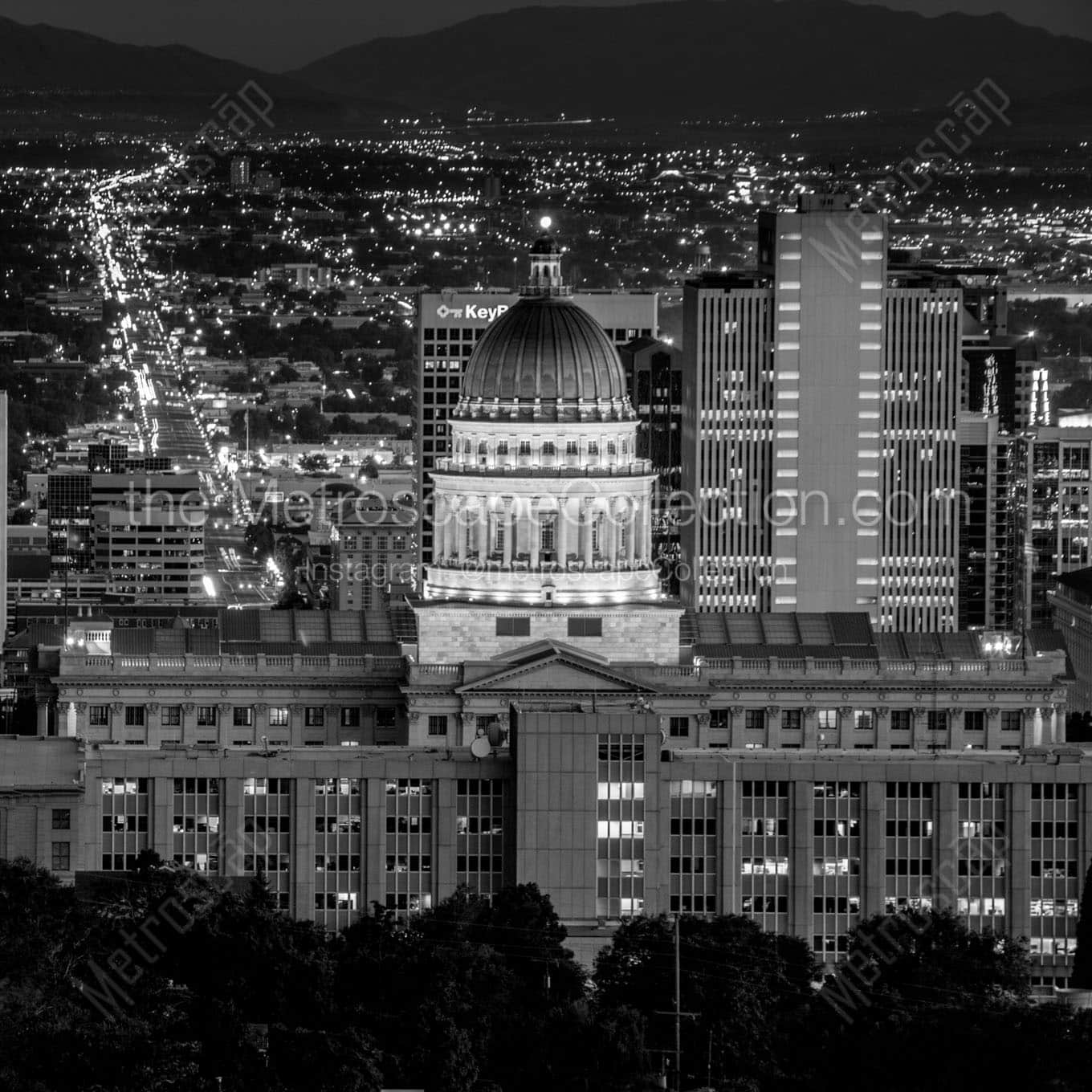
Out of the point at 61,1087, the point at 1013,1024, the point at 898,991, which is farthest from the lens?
the point at 898,991

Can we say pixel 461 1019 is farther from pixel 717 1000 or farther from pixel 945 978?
pixel 945 978

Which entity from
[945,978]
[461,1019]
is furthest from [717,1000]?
[461,1019]

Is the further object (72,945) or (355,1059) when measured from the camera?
(72,945)

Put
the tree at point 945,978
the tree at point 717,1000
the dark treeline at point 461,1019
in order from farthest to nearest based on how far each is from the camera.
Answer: the tree at point 945,978, the tree at point 717,1000, the dark treeline at point 461,1019

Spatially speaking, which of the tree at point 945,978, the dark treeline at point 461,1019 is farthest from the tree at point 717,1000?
the tree at point 945,978

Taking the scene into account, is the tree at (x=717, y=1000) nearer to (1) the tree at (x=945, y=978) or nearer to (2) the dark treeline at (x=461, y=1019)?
(2) the dark treeline at (x=461, y=1019)

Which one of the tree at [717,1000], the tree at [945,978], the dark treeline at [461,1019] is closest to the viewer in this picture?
the dark treeline at [461,1019]

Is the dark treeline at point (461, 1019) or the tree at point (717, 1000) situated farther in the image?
the tree at point (717, 1000)

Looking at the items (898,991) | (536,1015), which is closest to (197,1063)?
(536,1015)

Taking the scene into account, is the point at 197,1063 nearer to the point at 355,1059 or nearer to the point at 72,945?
the point at 355,1059

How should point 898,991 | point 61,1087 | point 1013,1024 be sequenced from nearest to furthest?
point 61,1087 → point 1013,1024 → point 898,991
